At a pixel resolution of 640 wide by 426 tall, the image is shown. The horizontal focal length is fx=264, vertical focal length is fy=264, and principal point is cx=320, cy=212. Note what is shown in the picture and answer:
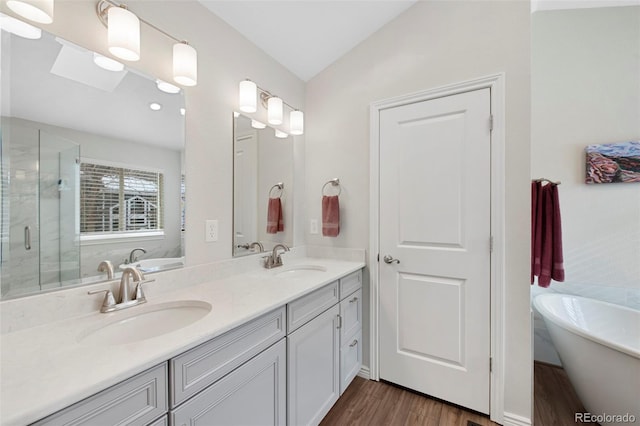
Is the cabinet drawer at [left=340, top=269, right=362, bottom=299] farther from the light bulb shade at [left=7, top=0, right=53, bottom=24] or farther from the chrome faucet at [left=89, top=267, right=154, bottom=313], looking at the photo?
the light bulb shade at [left=7, top=0, right=53, bottom=24]

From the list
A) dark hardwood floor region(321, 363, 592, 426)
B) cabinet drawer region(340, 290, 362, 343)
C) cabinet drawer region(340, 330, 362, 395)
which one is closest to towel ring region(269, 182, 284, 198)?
cabinet drawer region(340, 290, 362, 343)

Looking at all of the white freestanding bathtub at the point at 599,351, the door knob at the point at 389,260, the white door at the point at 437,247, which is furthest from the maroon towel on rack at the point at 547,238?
the door knob at the point at 389,260

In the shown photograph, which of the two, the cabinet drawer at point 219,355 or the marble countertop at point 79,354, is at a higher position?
the marble countertop at point 79,354

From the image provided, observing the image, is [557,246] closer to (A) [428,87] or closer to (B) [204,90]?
(A) [428,87]

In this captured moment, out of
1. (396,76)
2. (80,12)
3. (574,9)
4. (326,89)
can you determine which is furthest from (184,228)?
(574,9)

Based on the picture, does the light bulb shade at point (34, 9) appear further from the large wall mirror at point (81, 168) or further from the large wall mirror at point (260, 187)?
the large wall mirror at point (260, 187)

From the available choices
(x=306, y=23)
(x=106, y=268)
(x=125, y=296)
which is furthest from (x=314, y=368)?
(x=306, y=23)

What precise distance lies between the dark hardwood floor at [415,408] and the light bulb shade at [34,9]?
227cm

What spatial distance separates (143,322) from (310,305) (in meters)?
0.75

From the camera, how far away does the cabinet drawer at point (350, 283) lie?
5.66 feet

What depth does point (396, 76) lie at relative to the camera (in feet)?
6.26

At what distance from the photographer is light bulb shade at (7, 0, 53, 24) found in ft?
2.89

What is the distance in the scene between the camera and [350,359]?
71.8 inches

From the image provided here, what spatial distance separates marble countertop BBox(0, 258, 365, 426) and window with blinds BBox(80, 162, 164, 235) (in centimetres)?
33
